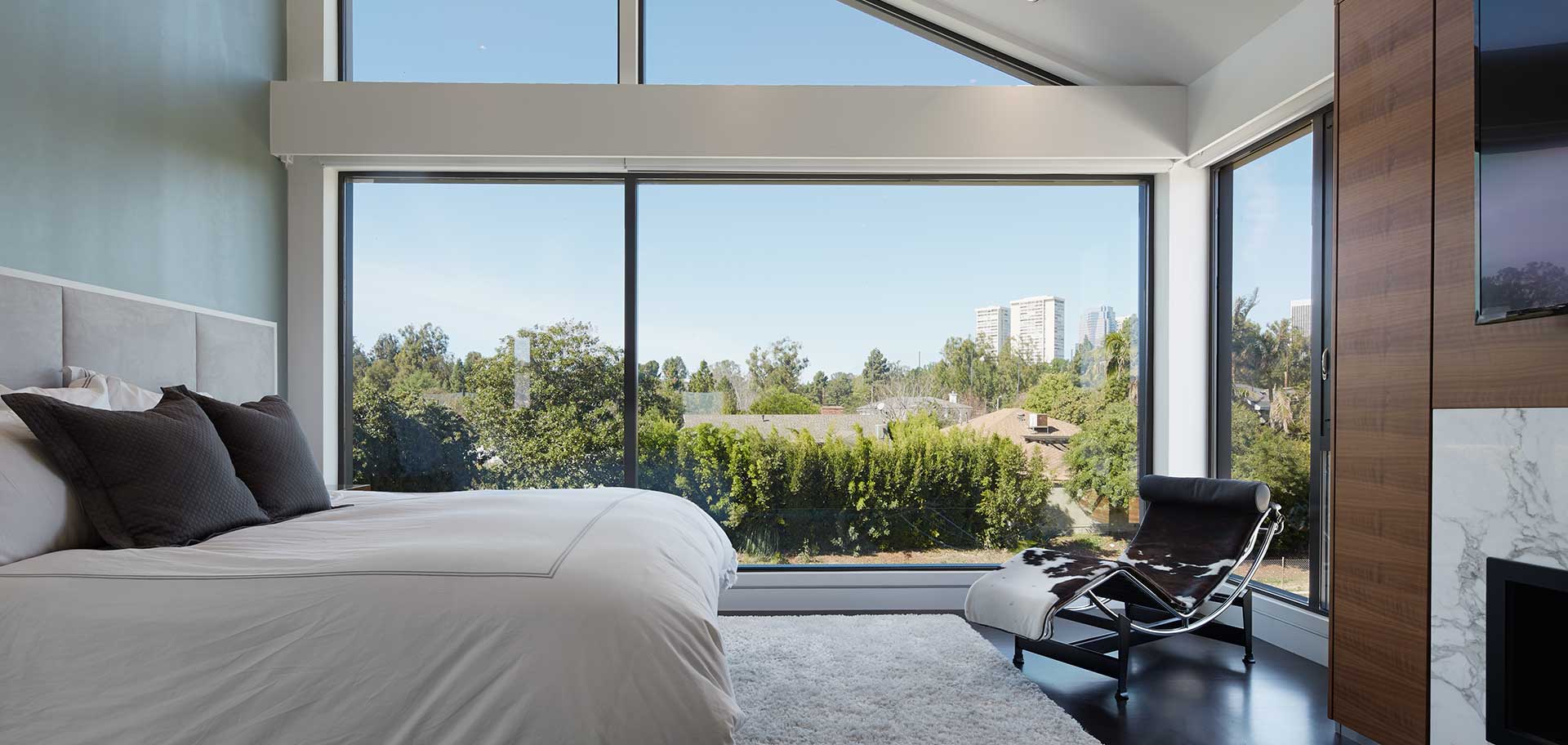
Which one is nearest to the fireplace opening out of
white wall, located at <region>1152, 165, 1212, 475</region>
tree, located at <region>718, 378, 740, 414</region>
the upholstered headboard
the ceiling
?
white wall, located at <region>1152, 165, 1212, 475</region>

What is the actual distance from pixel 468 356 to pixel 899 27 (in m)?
2.94

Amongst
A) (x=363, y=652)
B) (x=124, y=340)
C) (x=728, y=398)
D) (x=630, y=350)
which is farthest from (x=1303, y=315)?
(x=124, y=340)

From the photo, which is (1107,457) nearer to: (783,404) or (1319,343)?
(1319,343)

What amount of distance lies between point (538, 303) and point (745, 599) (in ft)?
6.26

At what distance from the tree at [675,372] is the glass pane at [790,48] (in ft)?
4.91

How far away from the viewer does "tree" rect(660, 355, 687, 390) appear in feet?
14.6

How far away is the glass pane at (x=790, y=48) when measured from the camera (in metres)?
4.40

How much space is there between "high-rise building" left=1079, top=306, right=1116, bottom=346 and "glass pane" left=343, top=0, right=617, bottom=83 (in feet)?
9.45

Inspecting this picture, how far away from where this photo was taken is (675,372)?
175 inches

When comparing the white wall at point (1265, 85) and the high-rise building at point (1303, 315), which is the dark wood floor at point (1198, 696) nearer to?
the high-rise building at point (1303, 315)

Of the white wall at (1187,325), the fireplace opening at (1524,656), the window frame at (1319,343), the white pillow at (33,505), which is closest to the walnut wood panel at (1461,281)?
the fireplace opening at (1524,656)

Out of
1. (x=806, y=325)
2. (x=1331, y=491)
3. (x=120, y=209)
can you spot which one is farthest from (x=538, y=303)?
(x=1331, y=491)

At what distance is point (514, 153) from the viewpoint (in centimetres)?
404

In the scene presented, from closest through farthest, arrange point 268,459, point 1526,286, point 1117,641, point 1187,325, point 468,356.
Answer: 1. point 1526,286
2. point 268,459
3. point 1117,641
4. point 1187,325
5. point 468,356
